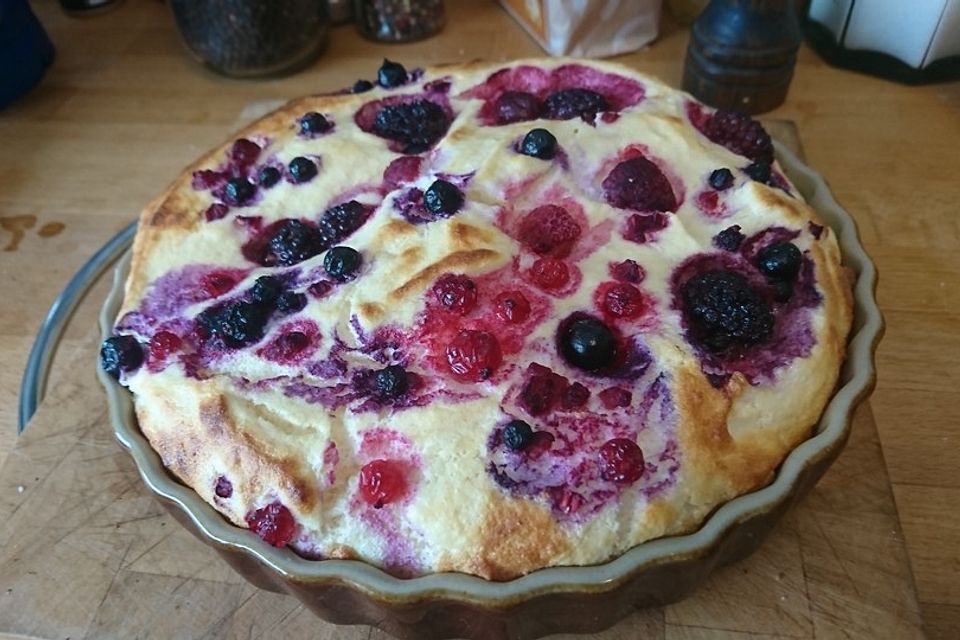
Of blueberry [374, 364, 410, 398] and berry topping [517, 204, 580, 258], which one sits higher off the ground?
berry topping [517, 204, 580, 258]

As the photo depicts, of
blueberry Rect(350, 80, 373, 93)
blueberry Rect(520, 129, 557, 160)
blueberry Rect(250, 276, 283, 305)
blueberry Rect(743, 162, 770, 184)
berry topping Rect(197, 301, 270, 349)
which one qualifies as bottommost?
berry topping Rect(197, 301, 270, 349)

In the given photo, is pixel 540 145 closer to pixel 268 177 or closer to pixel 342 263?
pixel 342 263

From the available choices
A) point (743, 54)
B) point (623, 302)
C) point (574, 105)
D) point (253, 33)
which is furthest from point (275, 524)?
point (253, 33)

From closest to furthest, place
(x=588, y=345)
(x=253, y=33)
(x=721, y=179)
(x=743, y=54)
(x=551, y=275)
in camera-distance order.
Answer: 1. (x=588, y=345)
2. (x=551, y=275)
3. (x=721, y=179)
4. (x=743, y=54)
5. (x=253, y=33)

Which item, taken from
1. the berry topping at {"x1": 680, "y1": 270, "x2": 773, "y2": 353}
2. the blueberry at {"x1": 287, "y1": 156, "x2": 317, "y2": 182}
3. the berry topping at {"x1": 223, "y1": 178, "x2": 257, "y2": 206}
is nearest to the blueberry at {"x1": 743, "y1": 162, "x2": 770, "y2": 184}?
the berry topping at {"x1": 680, "y1": 270, "x2": 773, "y2": 353}

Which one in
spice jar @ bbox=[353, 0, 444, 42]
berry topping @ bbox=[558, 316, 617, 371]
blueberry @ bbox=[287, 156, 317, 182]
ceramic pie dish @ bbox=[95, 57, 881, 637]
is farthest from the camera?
spice jar @ bbox=[353, 0, 444, 42]

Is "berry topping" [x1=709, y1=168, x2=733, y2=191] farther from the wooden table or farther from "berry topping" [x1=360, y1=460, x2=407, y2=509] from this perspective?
"berry topping" [x1=360, y1=460, x2=407, y2=509]

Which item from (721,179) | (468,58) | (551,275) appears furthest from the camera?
(468,58)
